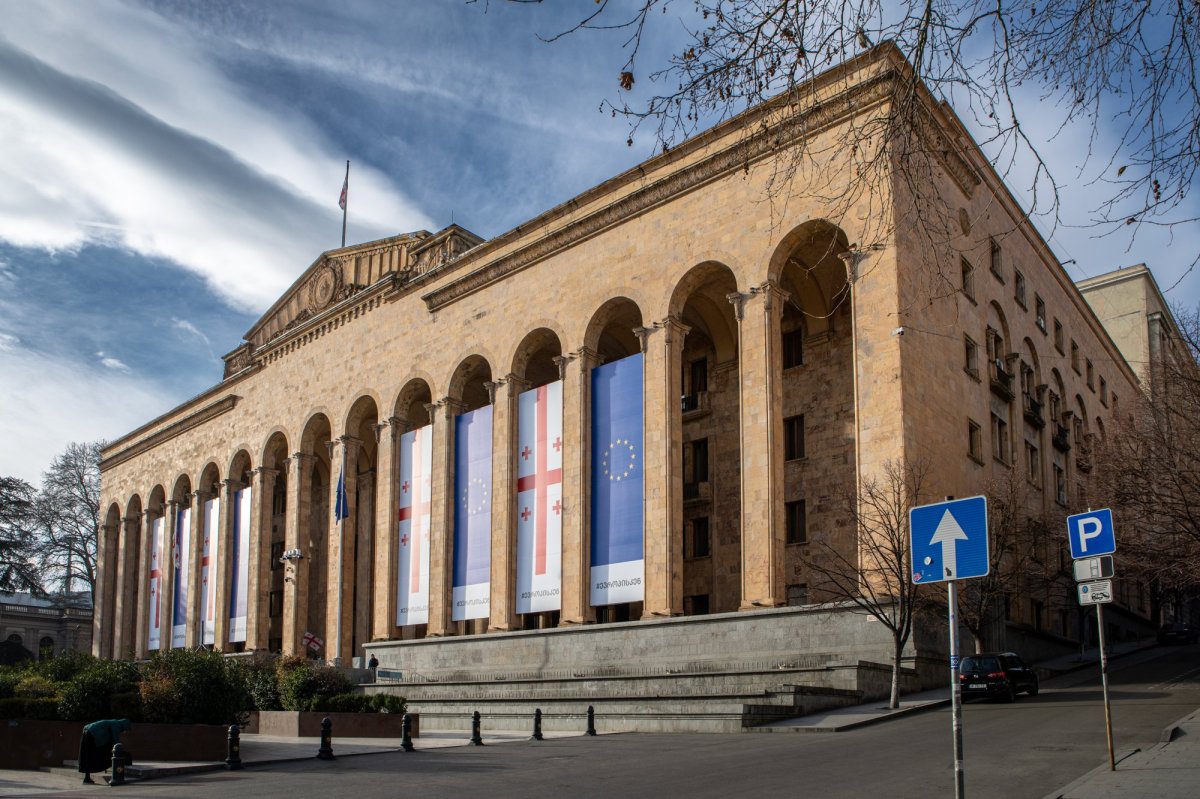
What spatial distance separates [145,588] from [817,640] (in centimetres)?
4637

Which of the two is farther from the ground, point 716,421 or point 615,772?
point 716,421

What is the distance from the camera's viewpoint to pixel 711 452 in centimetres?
3559

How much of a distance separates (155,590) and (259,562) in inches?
502

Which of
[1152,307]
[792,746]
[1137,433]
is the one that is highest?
[1152,307]

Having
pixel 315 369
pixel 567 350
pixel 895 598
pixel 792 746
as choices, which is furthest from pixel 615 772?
pixel 315 369

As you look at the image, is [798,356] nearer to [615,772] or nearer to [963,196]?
[963,196]

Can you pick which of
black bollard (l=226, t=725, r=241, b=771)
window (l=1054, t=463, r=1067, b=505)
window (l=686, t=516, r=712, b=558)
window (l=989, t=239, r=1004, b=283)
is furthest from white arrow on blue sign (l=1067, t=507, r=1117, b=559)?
window (l=1054, t=463, r=1067, b=505)

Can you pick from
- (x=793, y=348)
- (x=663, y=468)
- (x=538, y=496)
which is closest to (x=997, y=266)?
(x=793, y=348)

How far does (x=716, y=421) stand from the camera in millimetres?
35812

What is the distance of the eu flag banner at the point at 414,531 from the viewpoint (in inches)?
1469

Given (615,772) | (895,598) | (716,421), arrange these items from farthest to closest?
(716,421)
(895,598)
(615,772)

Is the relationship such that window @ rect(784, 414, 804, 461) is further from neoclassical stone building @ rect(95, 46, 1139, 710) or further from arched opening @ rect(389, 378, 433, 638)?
arched opening @ rect(389, 378, 433, 638)

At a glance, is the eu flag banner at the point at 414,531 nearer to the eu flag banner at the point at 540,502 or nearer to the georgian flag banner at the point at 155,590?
the eu flag banner at the point at 540,502

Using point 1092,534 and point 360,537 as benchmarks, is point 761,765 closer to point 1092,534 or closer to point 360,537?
point 1092,534
